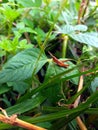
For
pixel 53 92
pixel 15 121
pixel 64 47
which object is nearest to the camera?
pixel 15 121

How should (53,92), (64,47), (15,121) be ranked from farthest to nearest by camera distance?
(64,47) < (53,92) < (15,121)

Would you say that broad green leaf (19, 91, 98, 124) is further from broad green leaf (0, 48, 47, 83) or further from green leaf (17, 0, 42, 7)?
green leaf (17, 0, 42, 7)

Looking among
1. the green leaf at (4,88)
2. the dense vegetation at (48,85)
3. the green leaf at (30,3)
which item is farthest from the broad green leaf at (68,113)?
the green leaf at (30,3)

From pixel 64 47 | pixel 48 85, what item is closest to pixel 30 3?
pixel 64 47

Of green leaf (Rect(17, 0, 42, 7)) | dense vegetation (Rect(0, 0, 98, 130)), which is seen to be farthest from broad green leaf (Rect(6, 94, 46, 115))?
green leaf (Rect(17, 0, 42, 7))

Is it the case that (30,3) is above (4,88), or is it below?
above

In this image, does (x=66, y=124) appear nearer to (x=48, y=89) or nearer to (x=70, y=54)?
(x=48, y=89)

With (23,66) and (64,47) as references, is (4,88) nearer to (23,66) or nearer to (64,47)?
(23,66)

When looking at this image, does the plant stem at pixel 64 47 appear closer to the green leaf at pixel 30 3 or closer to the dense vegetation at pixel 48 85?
the dense vegetation at pixel 48 85
